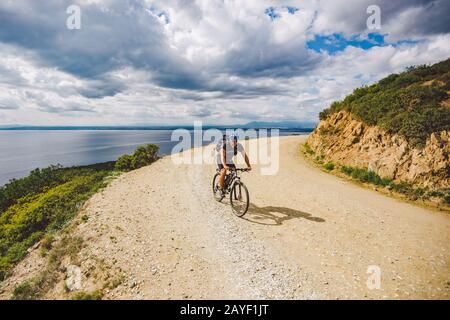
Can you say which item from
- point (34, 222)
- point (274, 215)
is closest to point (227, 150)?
point (274, 215)

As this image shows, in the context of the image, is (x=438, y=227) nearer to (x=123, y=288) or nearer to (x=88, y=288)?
(x=123, y=288)

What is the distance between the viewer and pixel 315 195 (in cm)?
1249

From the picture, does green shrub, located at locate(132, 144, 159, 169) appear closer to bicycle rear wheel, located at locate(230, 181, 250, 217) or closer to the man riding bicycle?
the man riding bicycle

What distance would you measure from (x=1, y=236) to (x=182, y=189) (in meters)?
8.45

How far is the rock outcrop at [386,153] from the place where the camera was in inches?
479

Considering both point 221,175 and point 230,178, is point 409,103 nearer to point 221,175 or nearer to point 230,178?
point 230,178

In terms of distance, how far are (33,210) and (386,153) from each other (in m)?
19.1

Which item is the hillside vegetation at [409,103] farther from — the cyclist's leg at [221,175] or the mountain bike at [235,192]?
the cyclist's leg at [221,175]

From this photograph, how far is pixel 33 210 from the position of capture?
12.8 m

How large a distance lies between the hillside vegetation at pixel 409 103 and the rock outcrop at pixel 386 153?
1.47 feet

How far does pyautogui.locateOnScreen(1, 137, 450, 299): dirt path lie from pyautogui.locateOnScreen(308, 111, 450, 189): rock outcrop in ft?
6.81

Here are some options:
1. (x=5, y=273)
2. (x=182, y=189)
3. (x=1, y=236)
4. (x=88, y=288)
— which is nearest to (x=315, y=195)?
(x=182, y=189)

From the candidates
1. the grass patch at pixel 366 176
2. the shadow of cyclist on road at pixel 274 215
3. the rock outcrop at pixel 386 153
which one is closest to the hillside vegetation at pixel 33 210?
the shadow of cyclist on road at pixel 274 215
